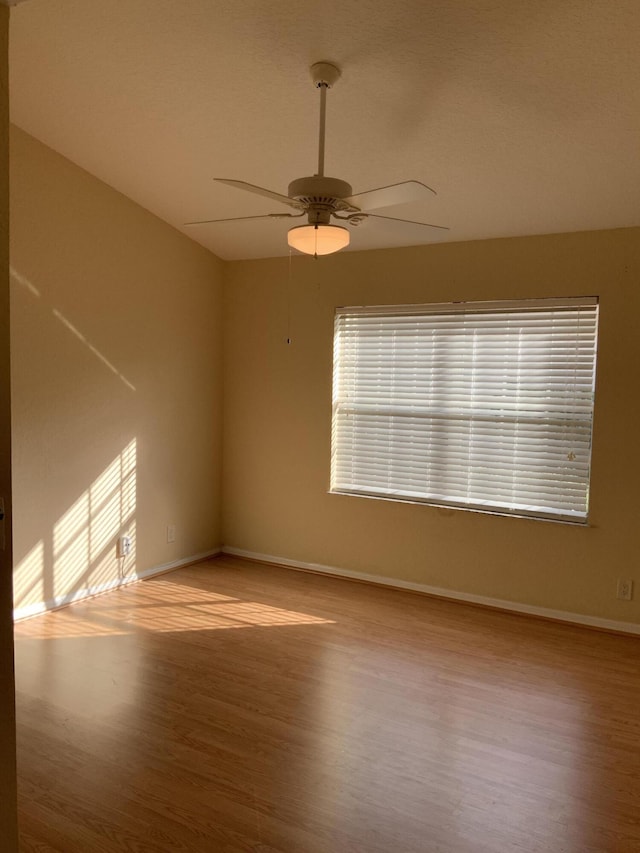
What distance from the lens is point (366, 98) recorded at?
284 centimetres

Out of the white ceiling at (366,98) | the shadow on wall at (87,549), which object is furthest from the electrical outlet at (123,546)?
the white ceiling at (366,98)

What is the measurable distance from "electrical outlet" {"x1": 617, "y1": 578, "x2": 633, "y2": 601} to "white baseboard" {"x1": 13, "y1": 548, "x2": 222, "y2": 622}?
308 cm

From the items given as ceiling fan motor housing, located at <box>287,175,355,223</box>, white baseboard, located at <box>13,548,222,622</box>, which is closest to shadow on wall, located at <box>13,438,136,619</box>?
white baseboard, located at <box>13,548,222,622</box>

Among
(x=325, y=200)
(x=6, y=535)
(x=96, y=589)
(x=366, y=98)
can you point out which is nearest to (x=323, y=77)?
(x=366, y=98)

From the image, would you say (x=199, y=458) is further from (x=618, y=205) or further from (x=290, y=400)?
(x=618, y=205)

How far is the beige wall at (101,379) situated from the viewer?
3799 millimetres

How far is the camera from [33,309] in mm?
3795

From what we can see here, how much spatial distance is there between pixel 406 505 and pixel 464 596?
2.36ft

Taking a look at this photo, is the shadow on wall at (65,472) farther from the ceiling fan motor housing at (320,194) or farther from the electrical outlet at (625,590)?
the electrical outlet at (625,590)

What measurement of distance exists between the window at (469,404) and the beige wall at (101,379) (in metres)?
1.18

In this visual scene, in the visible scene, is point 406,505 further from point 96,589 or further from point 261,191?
point 261,191

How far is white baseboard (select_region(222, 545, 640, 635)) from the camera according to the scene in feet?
12.8

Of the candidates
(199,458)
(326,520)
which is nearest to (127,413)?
(199,458)

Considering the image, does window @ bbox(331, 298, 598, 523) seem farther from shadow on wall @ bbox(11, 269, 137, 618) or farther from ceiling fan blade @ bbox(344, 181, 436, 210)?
ceiling fan blade @ bbox(344, 181, 436, 210)
